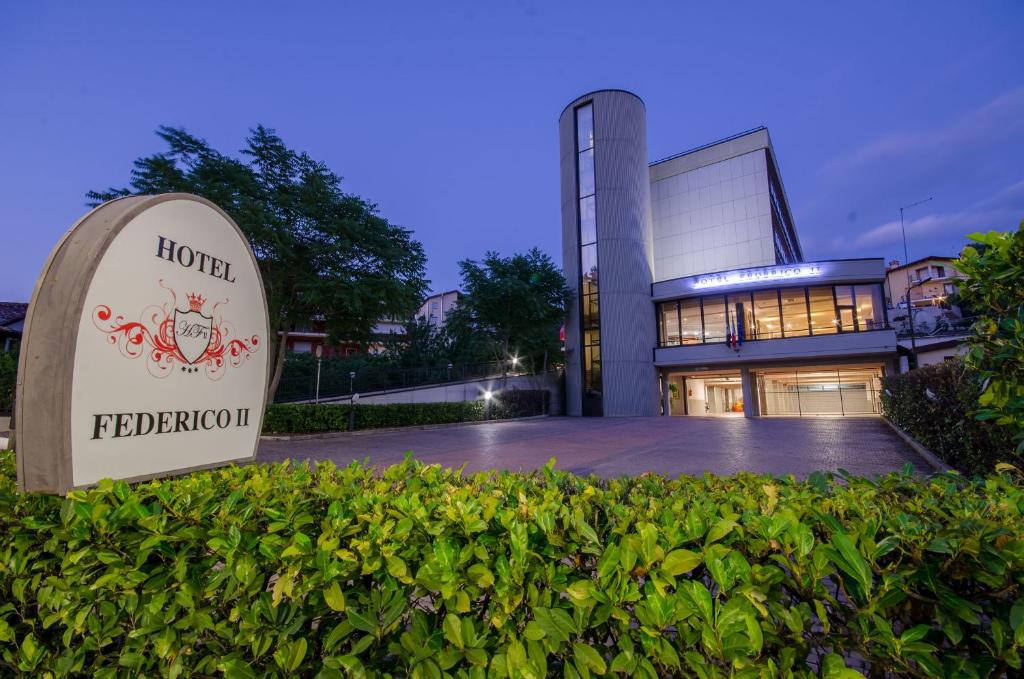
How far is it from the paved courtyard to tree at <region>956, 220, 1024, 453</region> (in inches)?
201

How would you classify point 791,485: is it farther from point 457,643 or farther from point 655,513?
point 457,643

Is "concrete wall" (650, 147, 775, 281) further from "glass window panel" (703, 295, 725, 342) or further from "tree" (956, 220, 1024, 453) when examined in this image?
"tree" (956, 220, 1024, 453)

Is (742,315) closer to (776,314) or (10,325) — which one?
(776,314)

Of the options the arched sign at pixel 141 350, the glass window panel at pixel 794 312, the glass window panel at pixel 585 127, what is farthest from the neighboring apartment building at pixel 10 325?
the glass window panel at pixel 794 312

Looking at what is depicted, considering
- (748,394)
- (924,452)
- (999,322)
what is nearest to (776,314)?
(748,394)

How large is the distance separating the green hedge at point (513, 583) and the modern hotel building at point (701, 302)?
2530cm

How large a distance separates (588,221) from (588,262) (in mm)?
2553

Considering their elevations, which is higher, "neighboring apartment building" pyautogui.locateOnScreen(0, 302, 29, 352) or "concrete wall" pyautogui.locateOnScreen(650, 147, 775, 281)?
"concrete wall" pyautogui.locateOnScreen(650, 147, 775, 281)

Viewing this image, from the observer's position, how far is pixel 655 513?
1526 millimetres

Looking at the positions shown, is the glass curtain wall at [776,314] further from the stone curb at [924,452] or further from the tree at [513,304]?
the stone curb at [924,452]

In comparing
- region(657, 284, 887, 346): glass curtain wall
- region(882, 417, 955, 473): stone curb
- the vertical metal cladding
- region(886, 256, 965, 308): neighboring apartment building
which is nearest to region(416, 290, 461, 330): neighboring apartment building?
the vertical metal cladding

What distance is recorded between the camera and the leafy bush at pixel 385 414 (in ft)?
47.5

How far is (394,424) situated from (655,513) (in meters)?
16.8

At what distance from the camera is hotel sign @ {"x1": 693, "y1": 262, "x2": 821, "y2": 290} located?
24406mm
